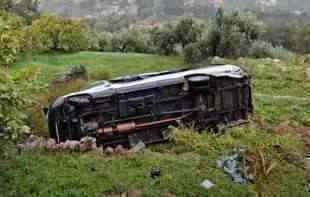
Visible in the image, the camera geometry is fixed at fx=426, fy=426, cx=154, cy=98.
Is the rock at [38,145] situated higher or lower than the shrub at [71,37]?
lower

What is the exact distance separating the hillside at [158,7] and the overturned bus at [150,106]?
40.4m

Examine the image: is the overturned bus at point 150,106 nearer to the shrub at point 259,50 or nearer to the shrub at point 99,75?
the shrub at point 99,75

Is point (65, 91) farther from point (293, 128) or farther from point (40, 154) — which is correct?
point (293, 128)

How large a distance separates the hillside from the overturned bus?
1591 inches

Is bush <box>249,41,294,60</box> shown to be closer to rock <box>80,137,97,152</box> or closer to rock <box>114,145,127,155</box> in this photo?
rock <box>114,145,127,155</box>

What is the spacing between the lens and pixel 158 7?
177ft

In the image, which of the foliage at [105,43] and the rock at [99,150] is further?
the foliage at [105,43]

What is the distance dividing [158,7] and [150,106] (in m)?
45.6

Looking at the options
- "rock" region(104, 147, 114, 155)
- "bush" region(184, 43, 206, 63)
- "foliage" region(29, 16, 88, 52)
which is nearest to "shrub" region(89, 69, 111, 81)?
"foliage" region(29, 16, 88, 52)

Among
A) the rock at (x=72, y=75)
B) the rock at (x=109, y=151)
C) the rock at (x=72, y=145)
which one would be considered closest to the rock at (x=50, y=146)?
the rock at (x=72, y=145)

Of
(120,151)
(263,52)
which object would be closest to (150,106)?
(120,151)

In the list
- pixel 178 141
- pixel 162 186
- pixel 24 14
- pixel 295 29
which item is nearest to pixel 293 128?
pixel 178 141

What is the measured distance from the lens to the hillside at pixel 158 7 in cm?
5225

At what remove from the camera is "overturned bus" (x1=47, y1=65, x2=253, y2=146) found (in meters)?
9.40
